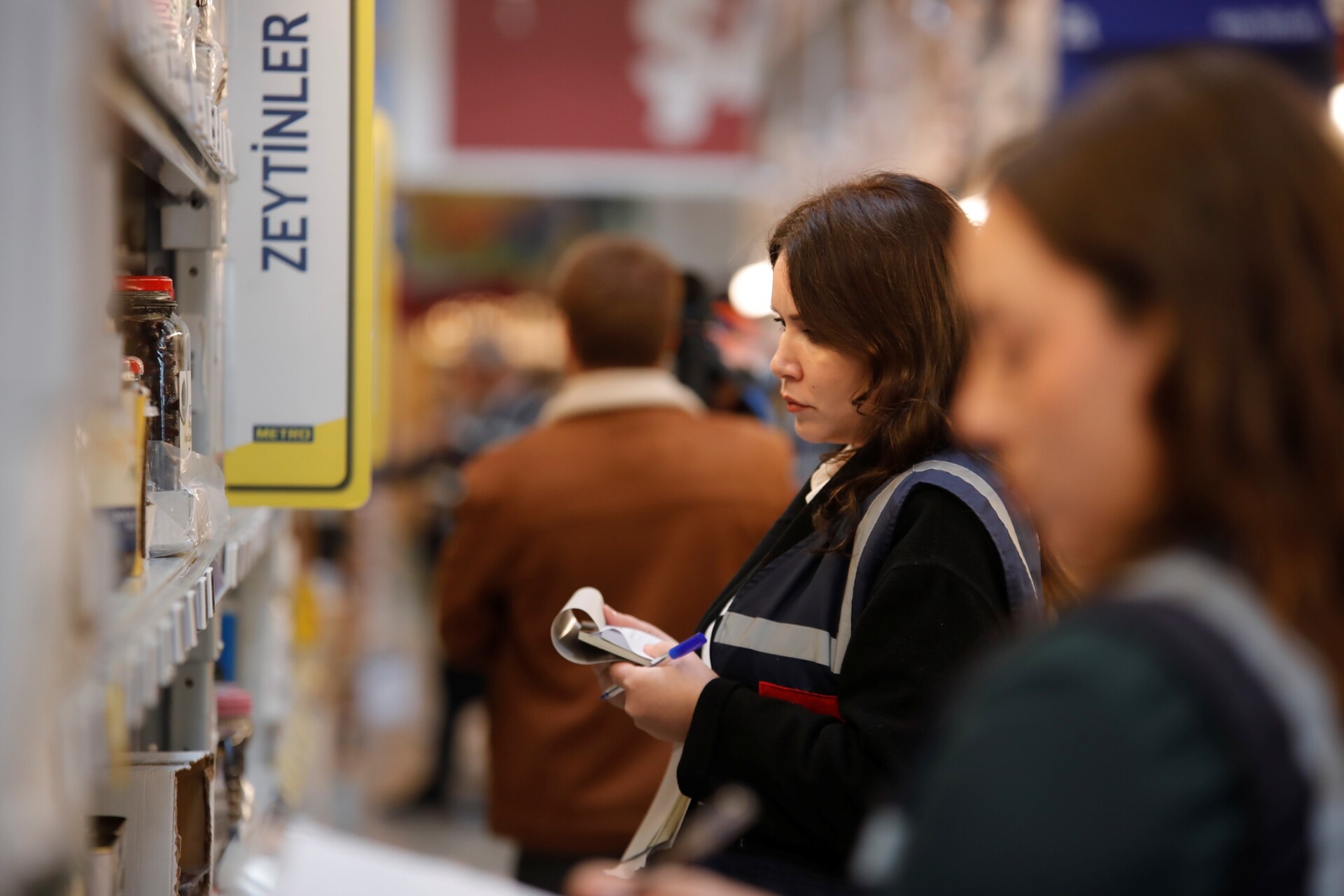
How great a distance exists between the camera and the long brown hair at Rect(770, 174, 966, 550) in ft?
4.63

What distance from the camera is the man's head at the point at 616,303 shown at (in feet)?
8.70

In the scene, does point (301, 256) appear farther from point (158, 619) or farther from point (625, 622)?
point (158, 619)

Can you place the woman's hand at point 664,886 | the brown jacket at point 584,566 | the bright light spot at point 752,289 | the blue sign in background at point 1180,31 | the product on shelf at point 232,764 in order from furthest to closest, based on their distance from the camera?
the blue sign in background at point 1180,31
the bright light spot at point 752,289
the brown jacket at point 584,566
the product on shelf at point 232,764
the woman's hand at point 664,886

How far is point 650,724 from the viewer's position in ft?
4.66

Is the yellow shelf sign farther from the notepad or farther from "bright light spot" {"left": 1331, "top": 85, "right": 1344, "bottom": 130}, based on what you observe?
"bright light spot" {"left": 1331, "top": 85, "right": 1344, "bottom": 130}

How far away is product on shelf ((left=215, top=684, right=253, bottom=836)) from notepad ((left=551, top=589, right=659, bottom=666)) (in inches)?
24.6

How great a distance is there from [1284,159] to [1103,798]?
38cm

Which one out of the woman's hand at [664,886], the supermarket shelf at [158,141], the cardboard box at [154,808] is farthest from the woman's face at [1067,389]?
the cardboard box at [154,808]

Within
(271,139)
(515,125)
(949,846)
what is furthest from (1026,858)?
(515,125)

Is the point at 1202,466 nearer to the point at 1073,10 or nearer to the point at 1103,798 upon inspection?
the point at 1103,798

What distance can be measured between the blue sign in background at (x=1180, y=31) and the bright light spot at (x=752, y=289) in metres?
1.55

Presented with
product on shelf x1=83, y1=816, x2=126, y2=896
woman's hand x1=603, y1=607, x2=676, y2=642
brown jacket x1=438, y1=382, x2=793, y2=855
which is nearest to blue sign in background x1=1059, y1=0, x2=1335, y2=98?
brown jacket x1=438, y1=382, x2=793, y2=855

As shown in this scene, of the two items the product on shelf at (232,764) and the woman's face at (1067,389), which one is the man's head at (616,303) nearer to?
the product on shelf at (232,764)

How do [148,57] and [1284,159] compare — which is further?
[148,57]
